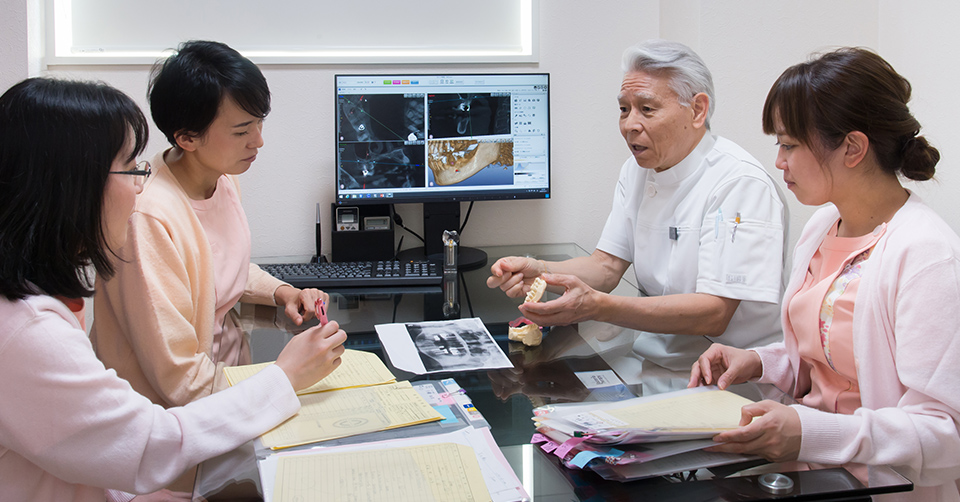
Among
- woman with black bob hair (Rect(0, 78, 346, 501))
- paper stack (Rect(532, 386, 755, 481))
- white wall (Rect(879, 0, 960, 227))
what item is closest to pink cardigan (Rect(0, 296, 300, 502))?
woman with black bob hair (Rect(0, 78, 346, 501))

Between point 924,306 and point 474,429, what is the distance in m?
0.70

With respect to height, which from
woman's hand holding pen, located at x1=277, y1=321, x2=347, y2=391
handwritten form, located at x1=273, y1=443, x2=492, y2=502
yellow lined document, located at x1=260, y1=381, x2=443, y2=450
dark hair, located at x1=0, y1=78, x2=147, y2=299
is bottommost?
handwritten form, located at x1=273, y1=443, x2=492, y2=502

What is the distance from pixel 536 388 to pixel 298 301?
771 millimetres

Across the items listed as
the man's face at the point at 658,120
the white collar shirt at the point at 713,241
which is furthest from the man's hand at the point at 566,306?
the man's face at the point at 658,120

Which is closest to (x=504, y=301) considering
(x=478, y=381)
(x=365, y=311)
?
(x=365, y=311)

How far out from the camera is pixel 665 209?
185cm

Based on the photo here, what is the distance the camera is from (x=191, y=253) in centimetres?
139

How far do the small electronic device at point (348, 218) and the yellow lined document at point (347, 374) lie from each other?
3.63 ft

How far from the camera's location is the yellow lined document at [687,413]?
969mm

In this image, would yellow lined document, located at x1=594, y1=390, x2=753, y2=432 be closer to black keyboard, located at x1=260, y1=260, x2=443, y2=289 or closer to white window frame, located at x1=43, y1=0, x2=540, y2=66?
black keyboard, located at x1=260, y1=260, x2=443, y2=289

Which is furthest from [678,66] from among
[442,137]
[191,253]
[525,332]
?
[191,253]

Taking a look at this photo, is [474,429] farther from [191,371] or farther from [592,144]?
[592,144]

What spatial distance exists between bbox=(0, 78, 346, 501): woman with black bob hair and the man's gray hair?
119 cm

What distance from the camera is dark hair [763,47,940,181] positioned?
3.93ft
